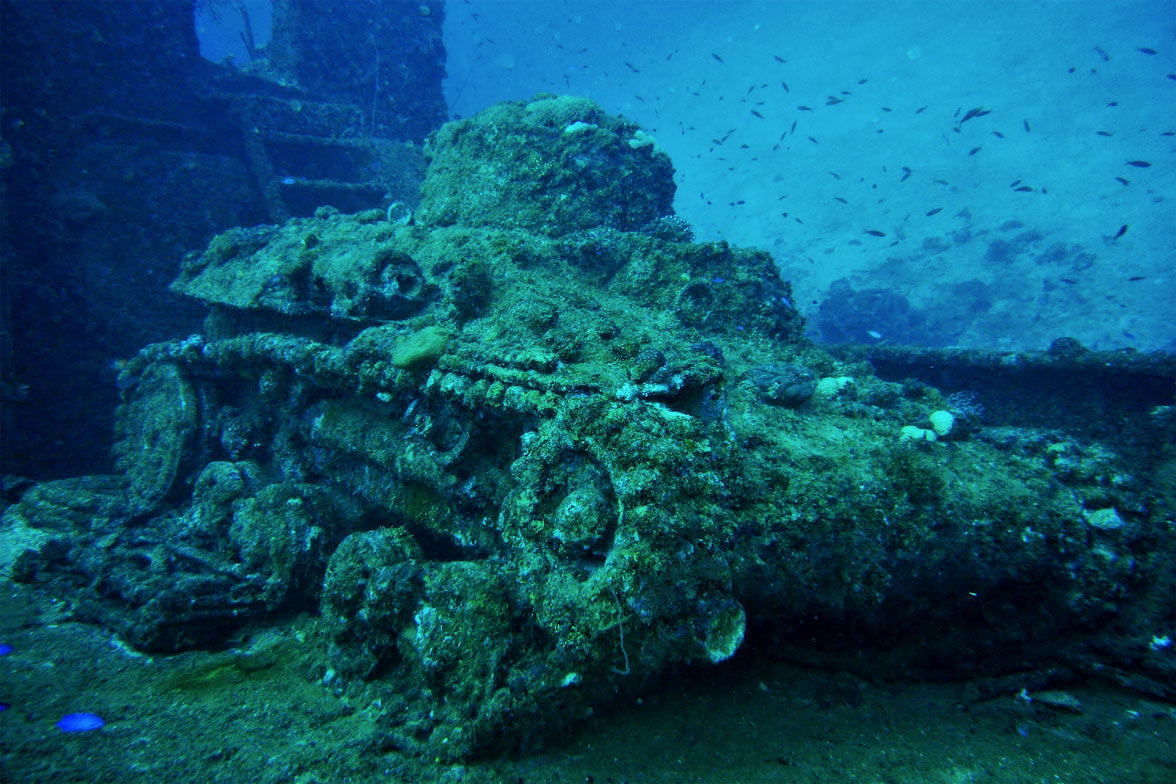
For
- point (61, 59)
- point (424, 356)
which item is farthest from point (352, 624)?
point (61, 59)

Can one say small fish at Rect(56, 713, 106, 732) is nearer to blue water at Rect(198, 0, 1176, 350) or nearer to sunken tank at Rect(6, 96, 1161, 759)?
sunken tank at Rect(6, 96, 1161, 759)

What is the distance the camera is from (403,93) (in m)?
16.2

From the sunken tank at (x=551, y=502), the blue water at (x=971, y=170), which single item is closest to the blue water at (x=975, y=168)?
the blue water at (x=971, y=170)

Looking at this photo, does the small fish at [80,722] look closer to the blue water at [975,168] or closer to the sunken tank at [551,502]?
the sunken tank at [551,502]

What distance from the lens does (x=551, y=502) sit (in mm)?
2953

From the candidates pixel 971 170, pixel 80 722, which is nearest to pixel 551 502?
pixel 80 722

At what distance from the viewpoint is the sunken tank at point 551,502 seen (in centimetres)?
252

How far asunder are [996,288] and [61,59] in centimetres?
3283

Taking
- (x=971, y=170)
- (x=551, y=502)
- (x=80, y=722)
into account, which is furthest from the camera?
→ (x=971, y=170)

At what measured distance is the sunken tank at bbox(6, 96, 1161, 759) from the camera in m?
2.52

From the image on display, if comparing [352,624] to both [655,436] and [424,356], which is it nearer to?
[424,356]

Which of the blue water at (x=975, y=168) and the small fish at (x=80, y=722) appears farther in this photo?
the blue water at (x=975, y=168)

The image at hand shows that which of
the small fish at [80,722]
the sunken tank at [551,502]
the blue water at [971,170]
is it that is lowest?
the small fish at [80,722]

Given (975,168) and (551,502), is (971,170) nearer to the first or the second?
(975,168)
